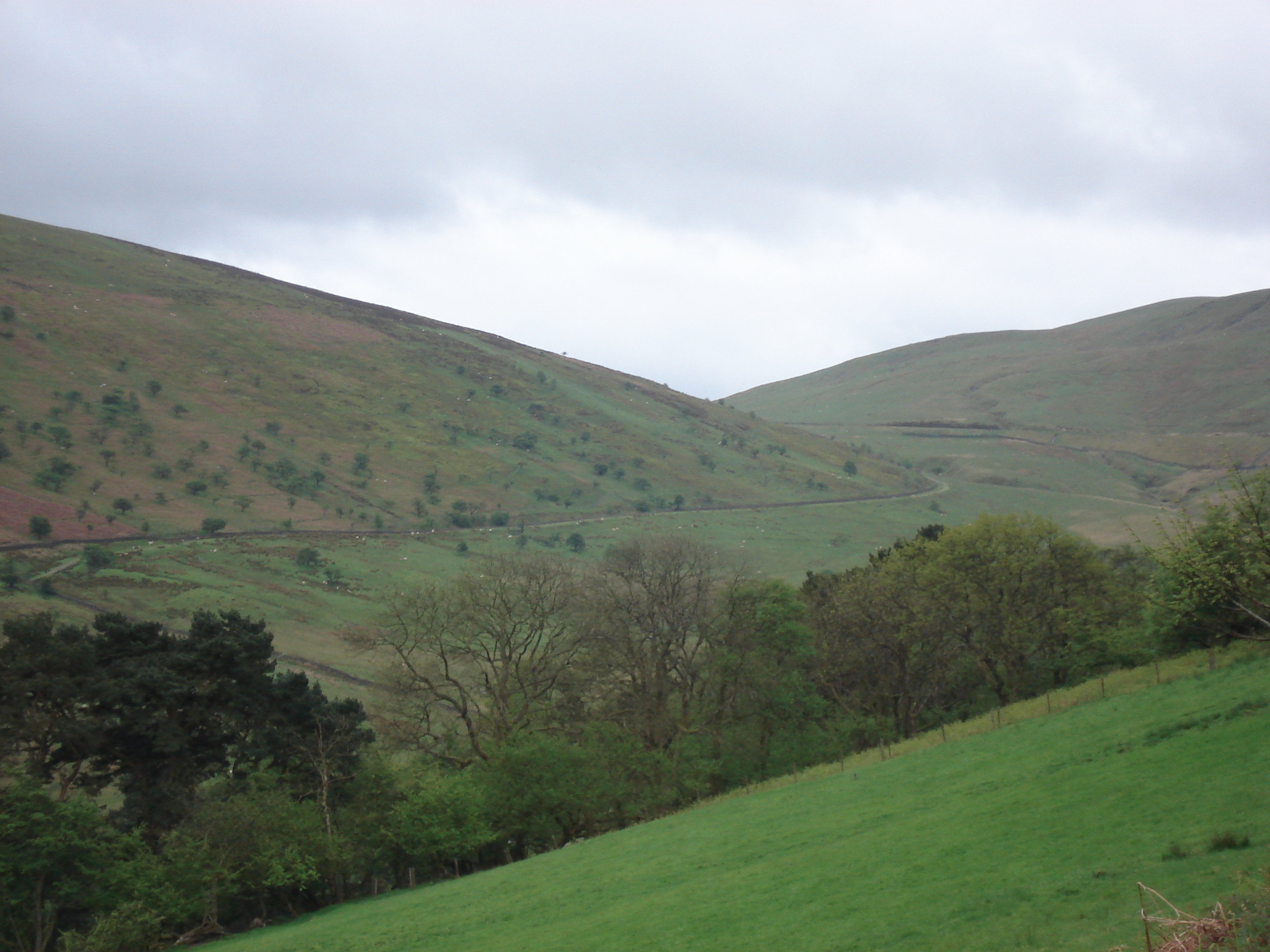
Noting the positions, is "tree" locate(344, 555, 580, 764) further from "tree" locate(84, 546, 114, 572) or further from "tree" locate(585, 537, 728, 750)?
"tree" locate(84, 546, 114, 572)

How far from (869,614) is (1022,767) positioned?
28.0 meters

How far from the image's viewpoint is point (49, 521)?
104 metres

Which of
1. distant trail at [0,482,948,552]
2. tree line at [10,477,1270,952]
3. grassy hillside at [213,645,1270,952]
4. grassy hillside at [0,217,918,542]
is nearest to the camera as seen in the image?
grassy hillside at [213,645,1270,952]

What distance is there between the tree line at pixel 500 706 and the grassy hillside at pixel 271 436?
74503 millimetres

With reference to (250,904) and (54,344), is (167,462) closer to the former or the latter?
(54,344)

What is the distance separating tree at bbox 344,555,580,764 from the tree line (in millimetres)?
183

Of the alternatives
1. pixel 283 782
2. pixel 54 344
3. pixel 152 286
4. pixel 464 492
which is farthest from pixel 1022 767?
pixel 152 286

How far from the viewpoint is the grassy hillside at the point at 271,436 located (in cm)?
12219

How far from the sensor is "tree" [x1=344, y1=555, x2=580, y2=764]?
1923 inches

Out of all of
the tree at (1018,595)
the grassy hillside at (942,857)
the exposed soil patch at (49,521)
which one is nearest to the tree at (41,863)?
the grassy hillside at (942,857)

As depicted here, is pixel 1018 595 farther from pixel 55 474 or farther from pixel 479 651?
pixel 55 474

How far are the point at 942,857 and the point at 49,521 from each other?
110932 mm

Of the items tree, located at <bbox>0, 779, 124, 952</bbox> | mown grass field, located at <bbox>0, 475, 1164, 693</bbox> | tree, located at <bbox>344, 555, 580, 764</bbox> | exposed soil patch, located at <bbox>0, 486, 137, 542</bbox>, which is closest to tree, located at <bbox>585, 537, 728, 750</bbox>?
tree, located at <bbox>344, 555, 580, 764</bbox>

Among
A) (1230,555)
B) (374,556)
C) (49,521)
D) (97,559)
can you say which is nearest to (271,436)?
(374,556)
